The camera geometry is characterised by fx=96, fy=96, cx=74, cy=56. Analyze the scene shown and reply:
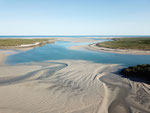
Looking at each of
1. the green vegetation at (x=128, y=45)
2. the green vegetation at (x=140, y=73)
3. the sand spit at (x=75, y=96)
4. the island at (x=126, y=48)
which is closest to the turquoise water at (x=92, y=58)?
the island at (x=126, y=48)

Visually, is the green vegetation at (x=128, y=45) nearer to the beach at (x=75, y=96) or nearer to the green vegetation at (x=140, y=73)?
the green vegetation at (x=140, y=73)

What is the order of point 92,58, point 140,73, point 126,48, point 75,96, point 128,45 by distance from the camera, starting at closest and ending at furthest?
point 75,96, point 140,73, point 92,58, point 126,48, point 128,45

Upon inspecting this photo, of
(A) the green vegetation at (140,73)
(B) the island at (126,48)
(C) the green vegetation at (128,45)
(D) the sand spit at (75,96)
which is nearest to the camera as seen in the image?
(D) the sand spit at (75,96)

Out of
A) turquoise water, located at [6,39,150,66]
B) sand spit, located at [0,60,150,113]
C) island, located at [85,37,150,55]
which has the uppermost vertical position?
island, located at [85,37,150,55]

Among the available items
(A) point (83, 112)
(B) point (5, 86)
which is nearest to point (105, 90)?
(A) point (83, 112)

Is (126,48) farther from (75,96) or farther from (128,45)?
(75,96)

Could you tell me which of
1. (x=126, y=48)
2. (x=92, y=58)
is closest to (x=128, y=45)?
(x=126, y=48)

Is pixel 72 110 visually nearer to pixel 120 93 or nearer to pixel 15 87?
pixel 120 93

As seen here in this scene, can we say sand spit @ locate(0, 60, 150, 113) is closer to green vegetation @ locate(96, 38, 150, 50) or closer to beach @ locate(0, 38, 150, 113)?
beach @ locate(0, 38, 150, 113)

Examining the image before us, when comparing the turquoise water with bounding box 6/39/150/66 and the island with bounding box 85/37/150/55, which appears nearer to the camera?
the turquoise water with bounding box 6/39/150/66

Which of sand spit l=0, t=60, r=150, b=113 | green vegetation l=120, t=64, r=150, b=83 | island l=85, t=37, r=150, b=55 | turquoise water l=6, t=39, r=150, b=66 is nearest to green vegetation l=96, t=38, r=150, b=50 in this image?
island l=85, t=37, r=150, b=55

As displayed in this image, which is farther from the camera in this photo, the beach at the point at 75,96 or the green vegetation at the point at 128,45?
the green vegetation at the point at 128,45
